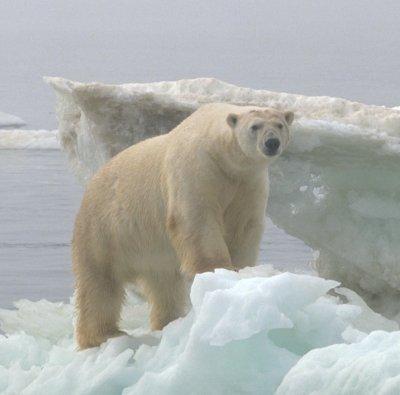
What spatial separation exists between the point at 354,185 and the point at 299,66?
3680 cm

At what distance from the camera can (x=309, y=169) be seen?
745 centimetres

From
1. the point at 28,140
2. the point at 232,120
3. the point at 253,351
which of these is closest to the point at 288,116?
the point at 232,120

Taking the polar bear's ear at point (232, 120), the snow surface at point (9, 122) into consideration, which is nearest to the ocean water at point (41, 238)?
the polar bear's ear at point (232, 120)

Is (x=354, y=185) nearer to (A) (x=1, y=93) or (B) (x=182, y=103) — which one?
(B) (x=182, y=103)

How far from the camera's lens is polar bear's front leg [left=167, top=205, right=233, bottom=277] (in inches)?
224

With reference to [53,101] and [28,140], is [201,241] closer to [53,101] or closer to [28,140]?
[28,140]

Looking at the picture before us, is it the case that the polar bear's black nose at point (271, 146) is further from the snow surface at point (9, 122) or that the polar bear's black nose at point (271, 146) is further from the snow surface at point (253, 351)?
the snow surface at point (9, 122)

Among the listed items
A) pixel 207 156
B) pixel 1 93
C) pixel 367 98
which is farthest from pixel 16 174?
pixel 1 93

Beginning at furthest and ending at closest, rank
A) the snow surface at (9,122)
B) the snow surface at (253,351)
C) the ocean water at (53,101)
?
the snow surface at (9,122) → the ocean water at (53,101) → the snow surface at (253,351)

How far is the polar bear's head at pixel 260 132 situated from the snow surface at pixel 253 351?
1.52ft

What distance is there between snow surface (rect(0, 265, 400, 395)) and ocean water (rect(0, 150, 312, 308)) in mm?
3614

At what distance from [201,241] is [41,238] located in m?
5.25

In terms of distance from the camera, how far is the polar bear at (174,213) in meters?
5.69

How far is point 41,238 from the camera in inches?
425
